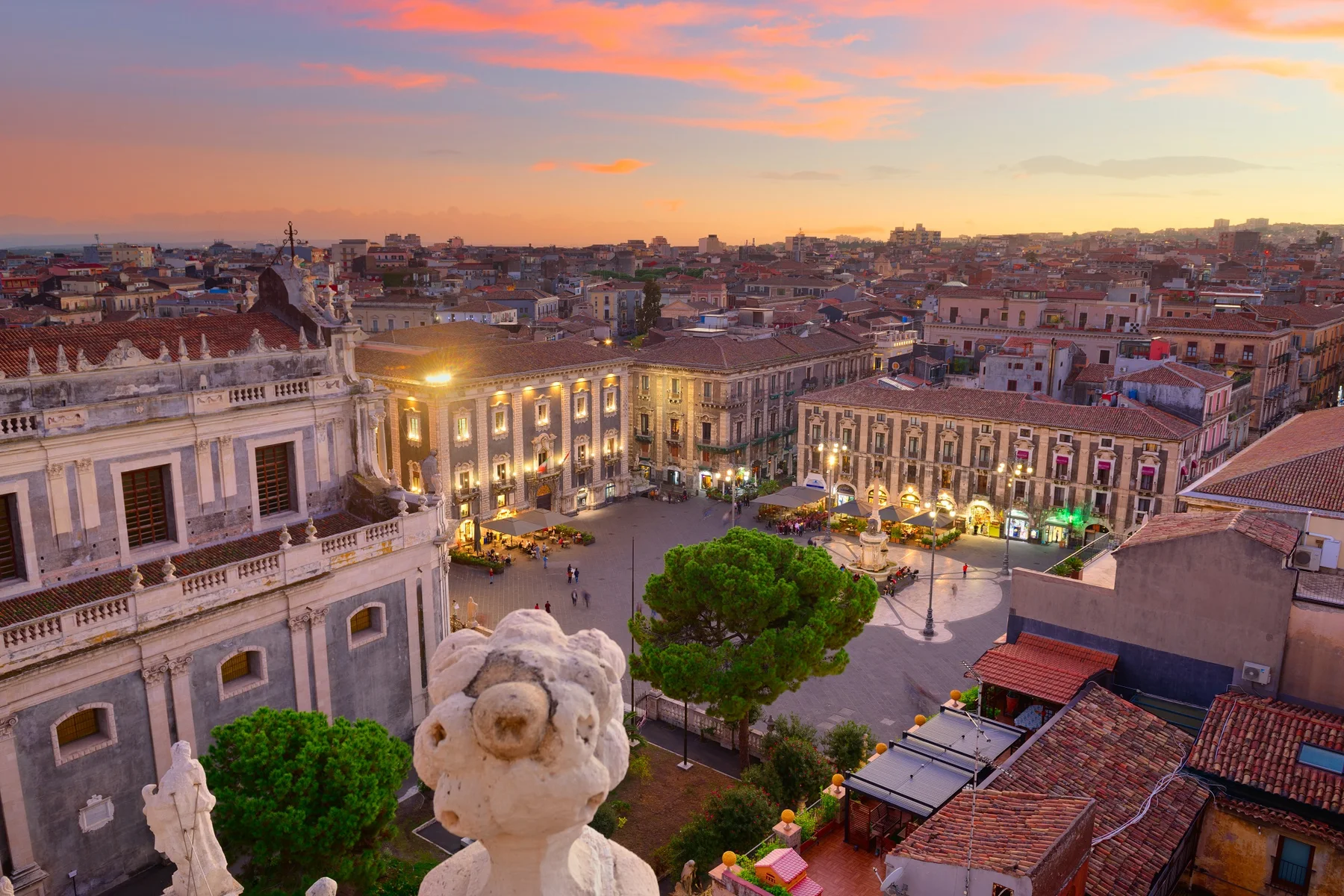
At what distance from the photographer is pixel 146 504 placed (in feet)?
86.2

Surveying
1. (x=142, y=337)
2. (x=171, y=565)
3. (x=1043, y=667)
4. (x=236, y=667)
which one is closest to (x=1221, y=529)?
(x=1043, y=667)

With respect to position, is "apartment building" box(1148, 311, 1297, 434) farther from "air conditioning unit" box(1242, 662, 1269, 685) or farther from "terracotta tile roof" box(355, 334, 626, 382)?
"air conditioning unit" box(1242, 662, 1269, 685)

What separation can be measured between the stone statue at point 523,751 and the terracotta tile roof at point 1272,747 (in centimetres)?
1810

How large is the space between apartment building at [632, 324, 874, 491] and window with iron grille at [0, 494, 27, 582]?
1937 inches

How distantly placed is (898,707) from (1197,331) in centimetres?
5908

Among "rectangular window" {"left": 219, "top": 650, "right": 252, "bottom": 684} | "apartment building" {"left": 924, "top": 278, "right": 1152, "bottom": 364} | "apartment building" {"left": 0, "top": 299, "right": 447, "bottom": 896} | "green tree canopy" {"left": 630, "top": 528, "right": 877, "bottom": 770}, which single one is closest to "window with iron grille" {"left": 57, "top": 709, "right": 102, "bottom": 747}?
"apartment building" {"left": 0, "top": 299, "right": 447, "bottom": 896}

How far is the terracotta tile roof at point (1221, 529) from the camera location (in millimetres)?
22000

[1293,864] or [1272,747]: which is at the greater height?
[1272,747]

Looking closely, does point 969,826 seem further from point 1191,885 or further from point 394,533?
point 394,533

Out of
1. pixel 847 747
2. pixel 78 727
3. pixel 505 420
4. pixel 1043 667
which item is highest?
pixel 505 420

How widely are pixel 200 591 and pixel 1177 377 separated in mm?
57350

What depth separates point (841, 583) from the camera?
95.9 feet

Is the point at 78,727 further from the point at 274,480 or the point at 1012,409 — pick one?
the point at 1012,409

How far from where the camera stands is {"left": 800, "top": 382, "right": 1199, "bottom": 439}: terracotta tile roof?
53.3 metres
